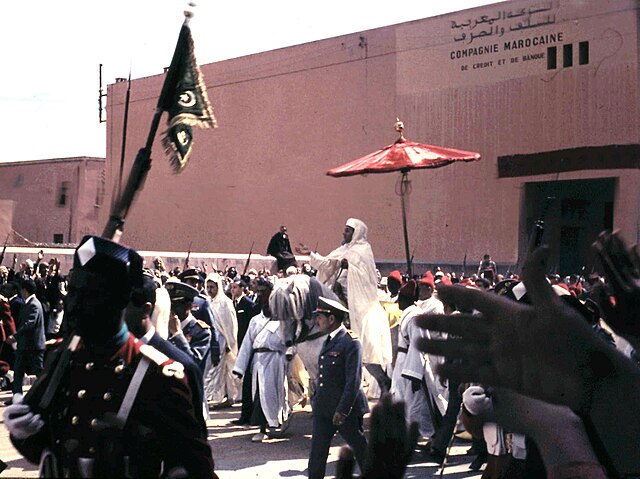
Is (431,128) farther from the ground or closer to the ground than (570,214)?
farther from the ground

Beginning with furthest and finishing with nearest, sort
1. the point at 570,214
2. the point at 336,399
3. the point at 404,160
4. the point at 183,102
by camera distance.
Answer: the point at 570,214
the point at 404,160
the point at 336,399
the point at 183,102

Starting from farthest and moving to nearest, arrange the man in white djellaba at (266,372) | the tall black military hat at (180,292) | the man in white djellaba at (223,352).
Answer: the man in white djellaba at (223,352) → the man in white djellaba at (266,372) → the tall black military hat at (180,292)

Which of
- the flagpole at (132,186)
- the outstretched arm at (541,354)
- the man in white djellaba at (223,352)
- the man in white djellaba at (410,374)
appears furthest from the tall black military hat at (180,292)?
the outstretched arm at (541,354)

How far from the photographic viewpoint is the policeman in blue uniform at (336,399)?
7.83m

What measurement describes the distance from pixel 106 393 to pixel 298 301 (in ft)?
19.7

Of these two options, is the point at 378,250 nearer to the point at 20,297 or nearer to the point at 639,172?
the point at 639,172

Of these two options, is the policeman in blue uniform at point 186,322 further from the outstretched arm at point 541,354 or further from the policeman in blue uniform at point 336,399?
the outstretched arm at point 541,354

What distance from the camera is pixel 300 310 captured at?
9.50 meters

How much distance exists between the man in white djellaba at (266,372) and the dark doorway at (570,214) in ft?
58.3

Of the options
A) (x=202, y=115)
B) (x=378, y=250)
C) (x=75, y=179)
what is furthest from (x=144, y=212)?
(x=202, y=115)

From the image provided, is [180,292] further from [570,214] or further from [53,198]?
[53,198]

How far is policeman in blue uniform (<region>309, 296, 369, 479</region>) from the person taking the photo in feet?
25.7

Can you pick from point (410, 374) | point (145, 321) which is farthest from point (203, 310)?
point (145, 321)

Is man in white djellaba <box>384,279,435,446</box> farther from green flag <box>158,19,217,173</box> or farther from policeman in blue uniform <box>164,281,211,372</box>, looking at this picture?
green flag <box>158,19,217,173</box>
